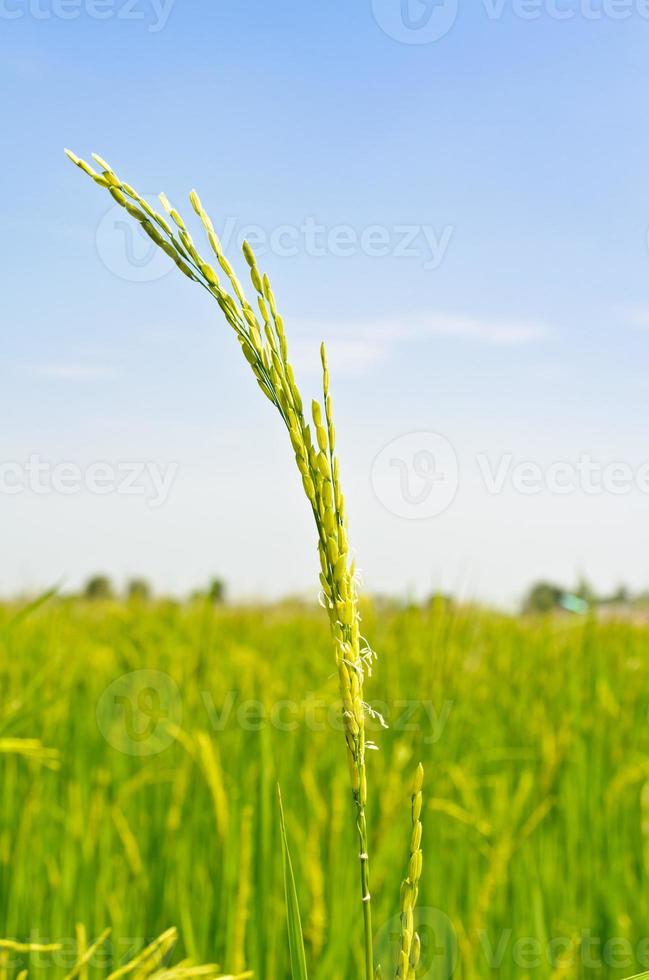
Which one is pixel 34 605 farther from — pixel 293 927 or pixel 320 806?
pixel 320 806

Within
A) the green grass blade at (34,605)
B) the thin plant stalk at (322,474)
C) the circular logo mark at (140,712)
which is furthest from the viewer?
the circular logo mark at (140,712)

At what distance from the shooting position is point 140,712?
3.47 m

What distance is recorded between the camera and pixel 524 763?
339 centimetres

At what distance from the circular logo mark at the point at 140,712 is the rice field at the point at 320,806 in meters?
0.01

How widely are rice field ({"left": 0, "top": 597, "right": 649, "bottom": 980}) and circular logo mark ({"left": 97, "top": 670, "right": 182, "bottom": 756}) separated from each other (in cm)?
1

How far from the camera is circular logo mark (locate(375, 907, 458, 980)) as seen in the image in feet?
5.94

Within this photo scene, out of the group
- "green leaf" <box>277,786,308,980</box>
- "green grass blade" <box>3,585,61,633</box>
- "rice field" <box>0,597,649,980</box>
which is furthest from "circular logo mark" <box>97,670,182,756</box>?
"green leaf" <box>277,786,308,980</box>

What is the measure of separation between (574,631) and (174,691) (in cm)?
205

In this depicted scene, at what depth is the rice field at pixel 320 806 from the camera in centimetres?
184

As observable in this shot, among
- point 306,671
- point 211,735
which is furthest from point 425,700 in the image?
point 306,671

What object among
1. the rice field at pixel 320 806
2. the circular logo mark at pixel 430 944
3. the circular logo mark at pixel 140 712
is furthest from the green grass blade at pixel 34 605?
A: the circular logo mark at pixel 140 712

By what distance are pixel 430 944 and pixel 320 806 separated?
39cm

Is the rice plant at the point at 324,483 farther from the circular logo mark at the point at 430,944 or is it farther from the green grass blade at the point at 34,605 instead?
the circular logo mark at the point at 430,944

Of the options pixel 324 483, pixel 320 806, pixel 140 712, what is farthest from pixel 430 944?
pixel 324 483
